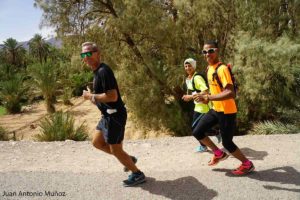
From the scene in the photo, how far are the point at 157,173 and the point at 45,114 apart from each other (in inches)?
762


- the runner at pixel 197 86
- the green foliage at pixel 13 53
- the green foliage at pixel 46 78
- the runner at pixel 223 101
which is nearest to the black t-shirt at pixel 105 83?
the runner at pixel 223 101

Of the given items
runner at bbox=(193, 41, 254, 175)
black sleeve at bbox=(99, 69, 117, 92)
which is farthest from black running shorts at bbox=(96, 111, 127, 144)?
runner at bbox=(193, 41, 254, 175)

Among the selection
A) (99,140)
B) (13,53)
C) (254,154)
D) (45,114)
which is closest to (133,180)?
(99,140)

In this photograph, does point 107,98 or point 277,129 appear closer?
point 107,98

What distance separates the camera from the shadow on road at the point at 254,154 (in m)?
5.44

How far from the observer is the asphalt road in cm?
430

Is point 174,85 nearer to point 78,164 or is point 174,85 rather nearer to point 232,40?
point 232,40

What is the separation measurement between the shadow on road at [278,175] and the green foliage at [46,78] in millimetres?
19208

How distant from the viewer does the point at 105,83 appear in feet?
13.7

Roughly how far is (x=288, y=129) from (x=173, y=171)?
3946 millimetres

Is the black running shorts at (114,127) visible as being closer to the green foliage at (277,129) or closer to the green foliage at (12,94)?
the green foliage at (277,129)

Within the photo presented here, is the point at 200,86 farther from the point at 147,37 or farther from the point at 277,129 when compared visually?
the point at 147,37

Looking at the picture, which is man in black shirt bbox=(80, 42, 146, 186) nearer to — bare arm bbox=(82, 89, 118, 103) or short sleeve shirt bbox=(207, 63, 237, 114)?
bare arm bbox=(82, 89, 118, 103)

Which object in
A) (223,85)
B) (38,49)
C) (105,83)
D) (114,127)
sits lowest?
(114,127)
